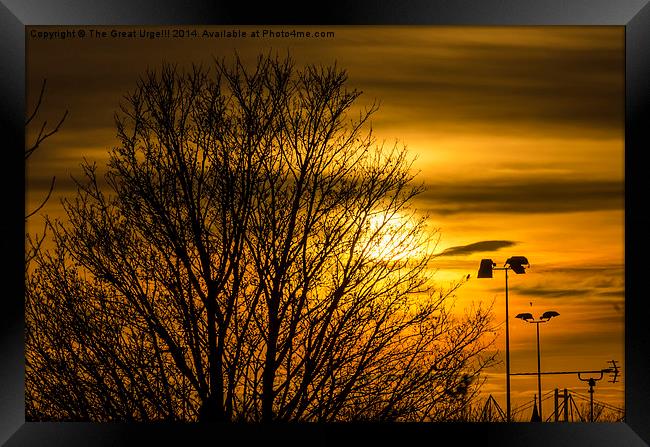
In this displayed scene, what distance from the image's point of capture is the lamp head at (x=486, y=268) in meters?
4.11

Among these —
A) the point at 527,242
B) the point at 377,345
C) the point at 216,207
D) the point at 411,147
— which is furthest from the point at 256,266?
the point at 527,242

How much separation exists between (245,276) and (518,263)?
1.26 metres

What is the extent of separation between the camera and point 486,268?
162 inches

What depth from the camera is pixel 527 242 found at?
413cm

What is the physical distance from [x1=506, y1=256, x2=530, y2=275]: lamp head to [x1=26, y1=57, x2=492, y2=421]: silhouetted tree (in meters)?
0.23

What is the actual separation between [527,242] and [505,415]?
71 centimetres

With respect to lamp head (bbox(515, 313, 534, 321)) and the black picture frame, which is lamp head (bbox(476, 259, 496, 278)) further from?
the black picture frame

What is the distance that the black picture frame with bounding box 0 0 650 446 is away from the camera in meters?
3.86

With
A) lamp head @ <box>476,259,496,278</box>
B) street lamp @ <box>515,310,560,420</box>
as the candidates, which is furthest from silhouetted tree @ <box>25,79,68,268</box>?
street lamp @ <box>515,310,560,420</box>
